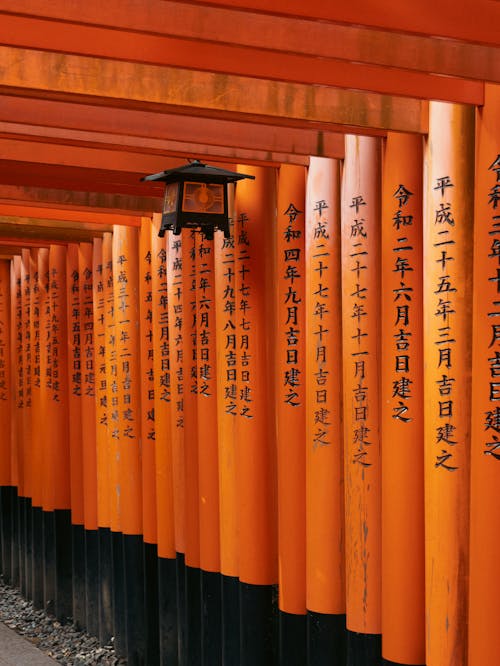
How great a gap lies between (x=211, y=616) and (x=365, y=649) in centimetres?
210

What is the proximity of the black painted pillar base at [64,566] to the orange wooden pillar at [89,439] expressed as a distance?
2.17 feet

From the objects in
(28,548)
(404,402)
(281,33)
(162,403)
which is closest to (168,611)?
(162,403)

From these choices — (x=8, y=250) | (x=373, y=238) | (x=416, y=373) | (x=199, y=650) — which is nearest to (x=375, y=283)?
(x=373, y=238)

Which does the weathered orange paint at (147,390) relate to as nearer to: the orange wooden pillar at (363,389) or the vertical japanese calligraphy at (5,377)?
the orange wooden pillar at (363,389)

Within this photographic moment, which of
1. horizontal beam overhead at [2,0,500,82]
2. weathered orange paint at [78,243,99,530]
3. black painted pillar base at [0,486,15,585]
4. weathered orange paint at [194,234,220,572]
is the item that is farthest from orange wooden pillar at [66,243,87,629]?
horizontal beam overhead at [2,0,500,82]

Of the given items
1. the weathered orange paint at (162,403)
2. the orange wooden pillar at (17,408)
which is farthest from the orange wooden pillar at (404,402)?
the orange wooden pillar at (17,408)

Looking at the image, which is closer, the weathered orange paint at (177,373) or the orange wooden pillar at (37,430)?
the weathered orange paint at (177,373)

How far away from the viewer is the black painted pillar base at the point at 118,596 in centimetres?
911

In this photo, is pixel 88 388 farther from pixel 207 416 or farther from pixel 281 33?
pixel 281 33

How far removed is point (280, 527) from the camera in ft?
21.3

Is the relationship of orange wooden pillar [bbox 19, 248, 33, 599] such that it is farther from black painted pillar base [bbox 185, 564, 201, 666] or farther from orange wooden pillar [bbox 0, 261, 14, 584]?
black painted pillar base [bbox 185, 564, 201, 666]

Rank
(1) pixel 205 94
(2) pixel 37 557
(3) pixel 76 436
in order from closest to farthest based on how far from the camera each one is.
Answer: (1) pixel 205 94
(3) pixel 76 436
(2) pixel 37 557

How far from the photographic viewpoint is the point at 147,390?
877 cm

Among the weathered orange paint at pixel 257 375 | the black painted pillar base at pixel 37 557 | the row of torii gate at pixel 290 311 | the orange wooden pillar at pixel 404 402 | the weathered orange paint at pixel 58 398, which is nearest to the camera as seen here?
the row of torii gate at pixel 290 311
